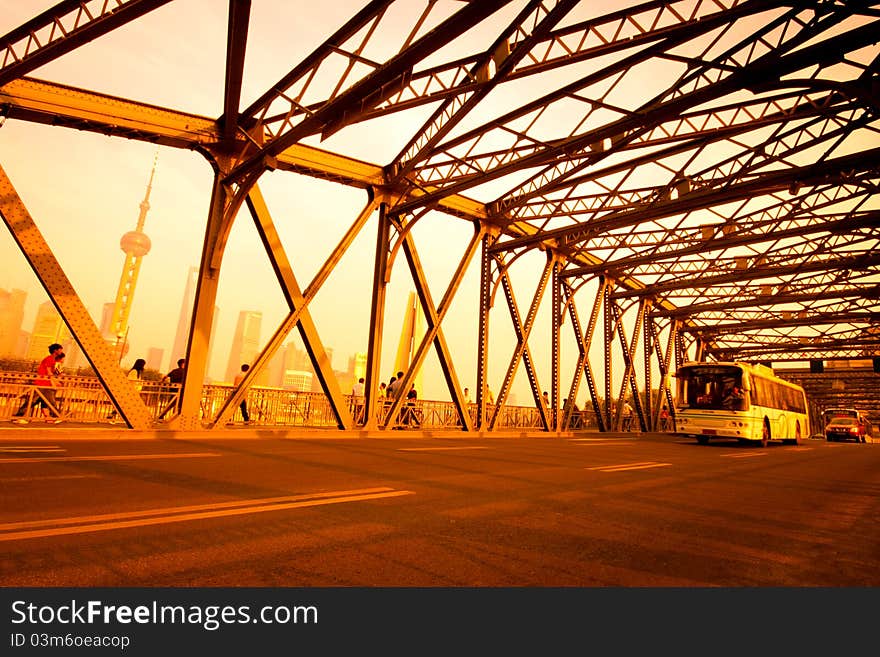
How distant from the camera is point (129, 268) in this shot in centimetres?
14175

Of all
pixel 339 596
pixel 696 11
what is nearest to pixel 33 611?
pixel 339 596

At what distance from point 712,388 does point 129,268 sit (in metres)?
159

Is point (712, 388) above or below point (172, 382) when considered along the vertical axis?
above

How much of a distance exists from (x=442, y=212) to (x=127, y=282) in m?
146

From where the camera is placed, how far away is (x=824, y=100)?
1214 centimetres

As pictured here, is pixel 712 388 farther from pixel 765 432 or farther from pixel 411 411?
pixel 411 411

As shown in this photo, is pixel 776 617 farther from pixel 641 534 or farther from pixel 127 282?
pixel 127 282

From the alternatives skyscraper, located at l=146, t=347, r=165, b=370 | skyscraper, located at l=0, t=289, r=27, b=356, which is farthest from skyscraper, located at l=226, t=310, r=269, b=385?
skyscraper, located at l=0, t=289, r=27, b=356

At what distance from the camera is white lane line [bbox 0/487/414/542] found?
10.6 feet

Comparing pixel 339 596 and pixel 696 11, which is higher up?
pixel 696 11

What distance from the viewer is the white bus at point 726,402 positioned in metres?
18.4

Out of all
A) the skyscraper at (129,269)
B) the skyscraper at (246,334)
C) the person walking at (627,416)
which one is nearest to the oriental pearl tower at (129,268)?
the skyscraper at (129,269)

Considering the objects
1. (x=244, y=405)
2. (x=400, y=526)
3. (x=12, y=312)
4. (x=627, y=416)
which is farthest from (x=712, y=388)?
(x=12, y=312)

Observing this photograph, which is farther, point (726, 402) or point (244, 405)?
point (726, 402)
